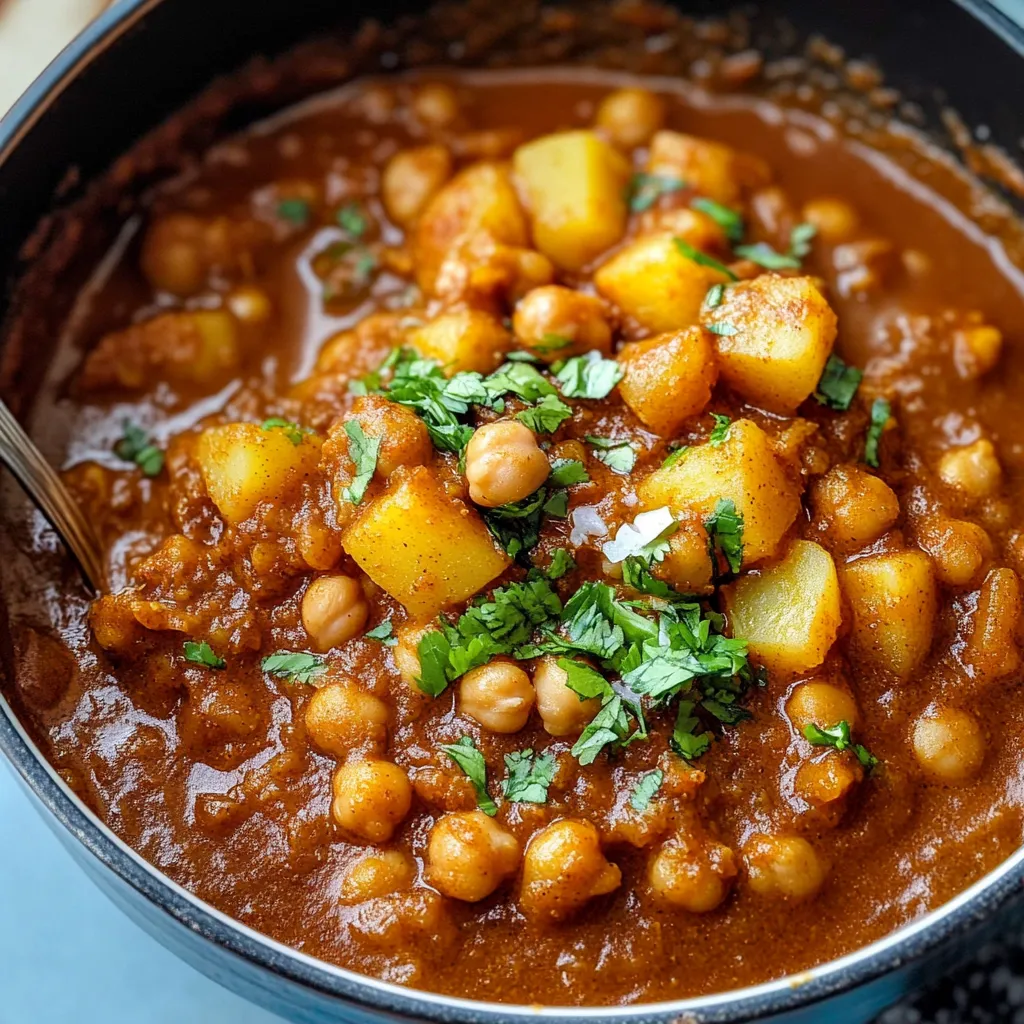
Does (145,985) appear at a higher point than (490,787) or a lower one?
lower

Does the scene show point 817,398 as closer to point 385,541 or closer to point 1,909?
point 385,541

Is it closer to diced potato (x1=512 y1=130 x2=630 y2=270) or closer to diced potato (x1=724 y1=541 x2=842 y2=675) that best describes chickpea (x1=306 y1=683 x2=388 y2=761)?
diced potato (x1=724 y1=541 x2=842 y2=675)

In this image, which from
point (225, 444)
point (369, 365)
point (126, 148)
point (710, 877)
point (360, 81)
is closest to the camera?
point (710, 877)

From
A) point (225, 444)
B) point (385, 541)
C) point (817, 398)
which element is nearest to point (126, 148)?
point (225, 444)

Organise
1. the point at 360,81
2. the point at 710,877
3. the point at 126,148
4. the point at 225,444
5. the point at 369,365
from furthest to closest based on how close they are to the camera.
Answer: the point at 360,81
the point at 126,148
the point at 369,365
the point at 225,444
the point at 710,877

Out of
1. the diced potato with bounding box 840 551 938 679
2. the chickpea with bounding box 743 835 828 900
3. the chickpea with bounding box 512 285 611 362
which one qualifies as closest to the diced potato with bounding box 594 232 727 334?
the chickpea with bounding box 512 285 611 362

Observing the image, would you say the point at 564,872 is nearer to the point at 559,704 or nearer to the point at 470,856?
the point at 470,856

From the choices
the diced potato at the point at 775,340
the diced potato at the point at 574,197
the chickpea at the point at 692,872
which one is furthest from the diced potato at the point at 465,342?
the chickpea at the point at 692,872

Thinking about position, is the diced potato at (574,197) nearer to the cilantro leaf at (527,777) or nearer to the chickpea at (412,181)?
the chickpea at (412,181)
